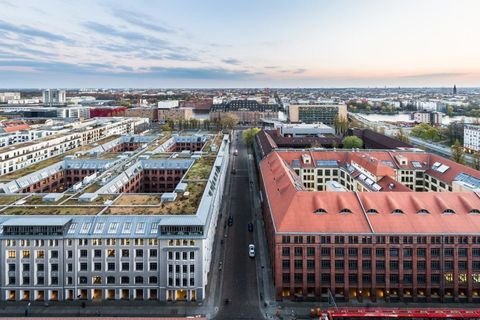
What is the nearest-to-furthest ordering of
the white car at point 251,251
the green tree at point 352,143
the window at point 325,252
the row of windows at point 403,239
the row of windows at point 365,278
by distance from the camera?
the row of windows at point 403,239, the row of windows at point 365,278, the window at point 325,252, the white car at point 251,251, the green tree at point 352,143

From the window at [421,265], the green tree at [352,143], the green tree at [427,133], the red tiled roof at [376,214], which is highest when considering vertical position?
the green tree at [427,133]

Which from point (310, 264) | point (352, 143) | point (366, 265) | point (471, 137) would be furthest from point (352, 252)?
point (471, 137)

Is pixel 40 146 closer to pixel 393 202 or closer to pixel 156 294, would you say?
pixel 156 294

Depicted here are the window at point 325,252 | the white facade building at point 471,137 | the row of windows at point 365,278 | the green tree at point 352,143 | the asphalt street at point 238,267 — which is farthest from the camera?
the white facade building at point 471,137

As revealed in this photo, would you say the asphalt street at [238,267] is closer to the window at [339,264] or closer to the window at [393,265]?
the window at [339,264]

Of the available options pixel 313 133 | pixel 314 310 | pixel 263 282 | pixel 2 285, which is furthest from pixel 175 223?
pixel 313 133

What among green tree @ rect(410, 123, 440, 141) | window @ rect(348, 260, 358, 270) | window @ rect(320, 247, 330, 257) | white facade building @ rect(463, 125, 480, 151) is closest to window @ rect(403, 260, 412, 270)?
window @ rect(348, 260, 358, 270)

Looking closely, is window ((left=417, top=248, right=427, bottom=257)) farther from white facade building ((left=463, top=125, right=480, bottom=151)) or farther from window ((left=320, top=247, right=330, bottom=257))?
white facade building ((left=463, top=125, right=480, bottom=151))

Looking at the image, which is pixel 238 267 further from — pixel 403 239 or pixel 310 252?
pixel 403 239

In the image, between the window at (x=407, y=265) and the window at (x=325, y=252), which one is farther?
the window at (x=325, y=252)

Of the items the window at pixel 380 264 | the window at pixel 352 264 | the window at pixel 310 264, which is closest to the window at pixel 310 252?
the window at pixel 310 264

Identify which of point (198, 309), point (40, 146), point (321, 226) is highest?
point (40, 146)
